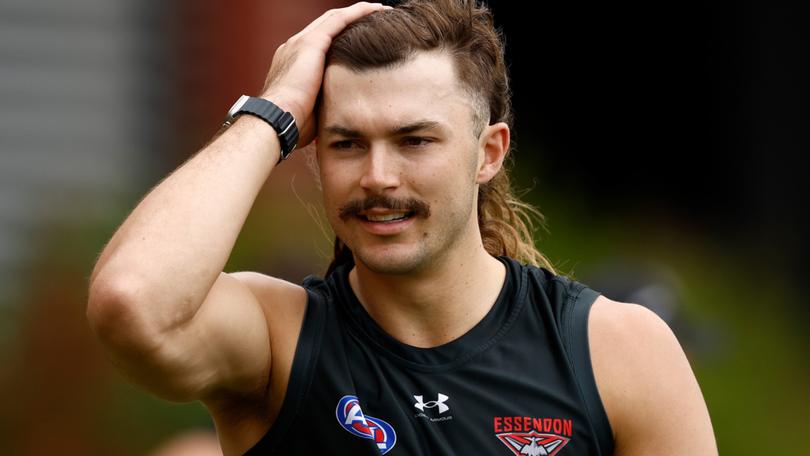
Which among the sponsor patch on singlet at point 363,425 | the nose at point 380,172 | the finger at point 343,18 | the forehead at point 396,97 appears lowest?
the sponsor patch on singlet at point 363,425

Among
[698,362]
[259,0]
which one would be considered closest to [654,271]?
[698,362]

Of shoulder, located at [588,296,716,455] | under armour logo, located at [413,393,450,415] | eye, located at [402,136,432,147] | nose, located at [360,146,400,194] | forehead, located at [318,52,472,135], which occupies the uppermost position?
forehead, located at [318,52,472,135]

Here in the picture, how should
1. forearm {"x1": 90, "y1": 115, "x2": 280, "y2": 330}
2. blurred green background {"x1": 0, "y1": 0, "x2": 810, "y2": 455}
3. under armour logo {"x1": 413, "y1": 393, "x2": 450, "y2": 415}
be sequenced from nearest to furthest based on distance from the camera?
forearm {"x1": 90, "y1": 115, "x2": 280, "y2": 330} → under armour logo {"x1": 413, "y1": 393, "x2": 450, "y2": 415} → blurred green background {"x1": 0, "y1": 0, "x2": 810, "y2": 455}

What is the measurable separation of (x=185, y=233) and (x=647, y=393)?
126cm

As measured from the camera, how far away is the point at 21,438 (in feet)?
19.4

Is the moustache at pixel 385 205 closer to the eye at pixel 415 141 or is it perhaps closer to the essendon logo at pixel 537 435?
the eye at pixel 415 141

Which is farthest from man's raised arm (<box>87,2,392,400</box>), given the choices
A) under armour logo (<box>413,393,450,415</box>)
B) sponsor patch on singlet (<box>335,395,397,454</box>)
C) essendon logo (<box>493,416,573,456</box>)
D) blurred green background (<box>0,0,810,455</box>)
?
blurred green background (<box>0,0,810,455</box>)

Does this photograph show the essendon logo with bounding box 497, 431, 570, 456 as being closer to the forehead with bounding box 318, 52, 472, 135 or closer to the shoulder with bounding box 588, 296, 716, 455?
the shoulder with bounding box 588, 296, 716, 455

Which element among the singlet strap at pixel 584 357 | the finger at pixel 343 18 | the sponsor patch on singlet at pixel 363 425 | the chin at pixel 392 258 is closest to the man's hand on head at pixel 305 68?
the finger at pixel 343 18

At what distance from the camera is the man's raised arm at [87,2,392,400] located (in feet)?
9.89

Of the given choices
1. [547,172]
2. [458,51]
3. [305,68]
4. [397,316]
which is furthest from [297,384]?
[547,172]

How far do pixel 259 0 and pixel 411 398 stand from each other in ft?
15.2

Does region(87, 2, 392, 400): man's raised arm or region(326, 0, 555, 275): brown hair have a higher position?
region(326, 0, 555, 275): brown hair

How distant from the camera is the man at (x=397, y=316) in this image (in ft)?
10.8
